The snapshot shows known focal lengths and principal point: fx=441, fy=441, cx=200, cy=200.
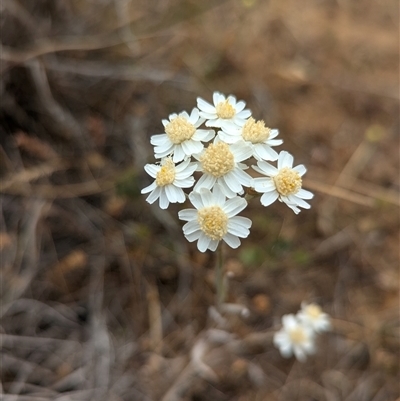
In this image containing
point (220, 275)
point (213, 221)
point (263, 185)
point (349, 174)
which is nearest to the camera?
point (213, 221)

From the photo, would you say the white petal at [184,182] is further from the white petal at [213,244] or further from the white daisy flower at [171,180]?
the white petal at [213,244]

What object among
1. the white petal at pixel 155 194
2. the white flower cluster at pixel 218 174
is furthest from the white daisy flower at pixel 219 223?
the white petal at pixel 155 194

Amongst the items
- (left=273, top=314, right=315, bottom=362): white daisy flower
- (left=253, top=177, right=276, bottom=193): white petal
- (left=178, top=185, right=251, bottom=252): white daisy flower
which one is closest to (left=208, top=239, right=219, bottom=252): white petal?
(left=178, top=185, right=251, bottom=252): white daisy flower

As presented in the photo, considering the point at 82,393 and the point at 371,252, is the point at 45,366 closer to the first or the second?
the point at 82,393

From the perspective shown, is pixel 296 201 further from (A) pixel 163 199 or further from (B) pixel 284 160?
(A) pixel 163 199

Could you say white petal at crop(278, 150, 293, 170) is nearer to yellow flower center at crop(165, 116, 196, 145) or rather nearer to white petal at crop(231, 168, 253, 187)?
white petal at crop(231, 168, 253, 187)

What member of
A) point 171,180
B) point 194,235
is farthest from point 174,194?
point 194,235

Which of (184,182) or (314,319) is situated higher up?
(184,182)
